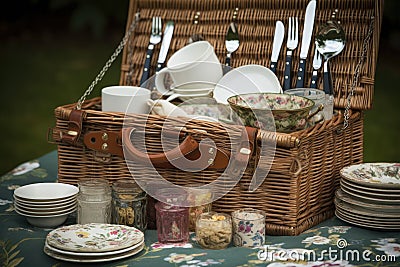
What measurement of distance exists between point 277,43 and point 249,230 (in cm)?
67

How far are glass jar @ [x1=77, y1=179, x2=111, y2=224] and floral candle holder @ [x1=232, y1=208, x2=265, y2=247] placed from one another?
294mm

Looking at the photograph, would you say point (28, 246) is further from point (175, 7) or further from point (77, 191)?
point (175, 7)

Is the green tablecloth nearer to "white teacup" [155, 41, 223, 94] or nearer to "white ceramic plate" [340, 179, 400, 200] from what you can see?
"white ceramic plate" [340, 179, 400, 200]

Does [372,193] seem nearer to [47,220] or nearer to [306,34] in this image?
[306,34]

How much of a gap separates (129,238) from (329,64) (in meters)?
0.77

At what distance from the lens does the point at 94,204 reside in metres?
1.68

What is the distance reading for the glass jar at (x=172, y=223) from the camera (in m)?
1.61

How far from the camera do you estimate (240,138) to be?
164 cm

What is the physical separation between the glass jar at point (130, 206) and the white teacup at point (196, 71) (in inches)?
17.1

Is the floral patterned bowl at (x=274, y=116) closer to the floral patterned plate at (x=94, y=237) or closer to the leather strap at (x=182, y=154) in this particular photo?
the leather strap at (x=182, y=154)

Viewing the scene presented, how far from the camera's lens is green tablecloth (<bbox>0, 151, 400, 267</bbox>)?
59.3 inches

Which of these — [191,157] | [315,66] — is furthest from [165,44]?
[191,157]

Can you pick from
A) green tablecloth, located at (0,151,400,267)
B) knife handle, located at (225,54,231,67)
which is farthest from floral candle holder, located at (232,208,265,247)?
knife handle, located at (225,54,231,67)

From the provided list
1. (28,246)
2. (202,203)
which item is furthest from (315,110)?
(28,246)
